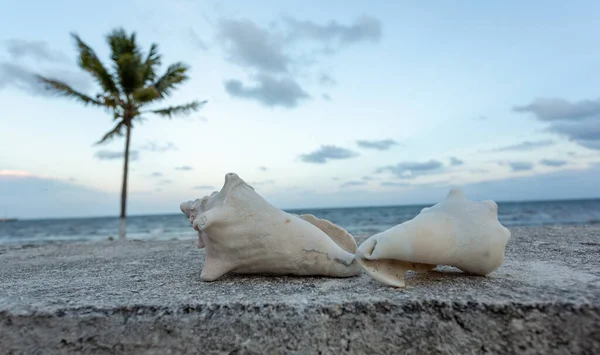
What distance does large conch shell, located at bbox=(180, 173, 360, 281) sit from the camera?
2.00 meters

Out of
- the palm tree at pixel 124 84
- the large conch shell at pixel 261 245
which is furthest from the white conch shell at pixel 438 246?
the palm tree at pixel 124 84

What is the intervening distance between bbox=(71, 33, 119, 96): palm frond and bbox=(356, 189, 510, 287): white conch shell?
42.0 feet

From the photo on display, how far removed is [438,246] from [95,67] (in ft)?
42.8

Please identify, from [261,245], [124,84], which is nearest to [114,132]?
[124,84]

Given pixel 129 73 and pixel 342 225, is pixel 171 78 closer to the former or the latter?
pixel 129 73

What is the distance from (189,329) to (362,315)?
2.02ft

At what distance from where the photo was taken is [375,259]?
171 cm

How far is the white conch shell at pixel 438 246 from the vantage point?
5.55 ft

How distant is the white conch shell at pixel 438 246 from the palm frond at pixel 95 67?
12.8m

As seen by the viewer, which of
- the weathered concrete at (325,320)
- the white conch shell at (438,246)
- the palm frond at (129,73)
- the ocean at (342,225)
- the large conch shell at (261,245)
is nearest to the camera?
the weathered concrete at (325,320)

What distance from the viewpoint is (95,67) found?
12023 mm

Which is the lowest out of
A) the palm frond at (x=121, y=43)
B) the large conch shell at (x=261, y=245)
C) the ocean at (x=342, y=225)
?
the ocean at (x=342, y=225)

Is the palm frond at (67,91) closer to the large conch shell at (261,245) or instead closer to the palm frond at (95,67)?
the palm frond at (95,67)

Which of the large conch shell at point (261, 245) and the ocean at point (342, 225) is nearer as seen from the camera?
the large conch shell at point (261, 245)
